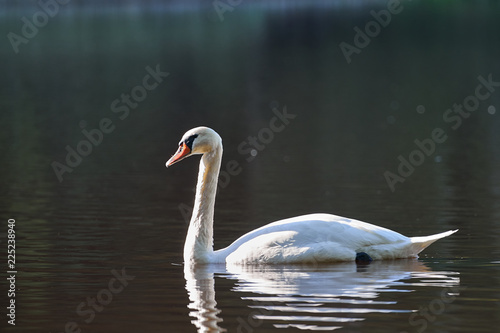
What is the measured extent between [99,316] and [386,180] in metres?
11.2

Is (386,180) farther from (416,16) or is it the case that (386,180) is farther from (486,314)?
(416,16)

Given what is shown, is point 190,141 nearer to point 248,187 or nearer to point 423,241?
point 423,241

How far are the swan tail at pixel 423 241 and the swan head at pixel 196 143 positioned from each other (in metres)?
2.43

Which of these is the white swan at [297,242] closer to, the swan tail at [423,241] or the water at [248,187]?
the swan tail at [423,241]

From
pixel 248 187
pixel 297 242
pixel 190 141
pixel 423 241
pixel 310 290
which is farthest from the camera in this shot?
pixel 248 187

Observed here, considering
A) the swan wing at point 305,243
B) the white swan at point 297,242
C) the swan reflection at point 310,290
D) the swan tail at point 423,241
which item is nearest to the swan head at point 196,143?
the white swan at point 297,242

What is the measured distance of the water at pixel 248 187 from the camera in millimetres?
10359

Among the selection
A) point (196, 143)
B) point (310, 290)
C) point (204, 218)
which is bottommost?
point (310, 290)

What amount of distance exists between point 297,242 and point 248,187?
7.19 m

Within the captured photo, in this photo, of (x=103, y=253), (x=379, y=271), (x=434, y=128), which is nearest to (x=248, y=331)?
(x=379, y=271)

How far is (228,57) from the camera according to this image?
6881cm

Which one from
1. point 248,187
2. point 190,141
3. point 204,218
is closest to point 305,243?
point 204,218

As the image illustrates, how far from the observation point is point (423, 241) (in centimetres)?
1270

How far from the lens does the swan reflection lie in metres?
9.79
